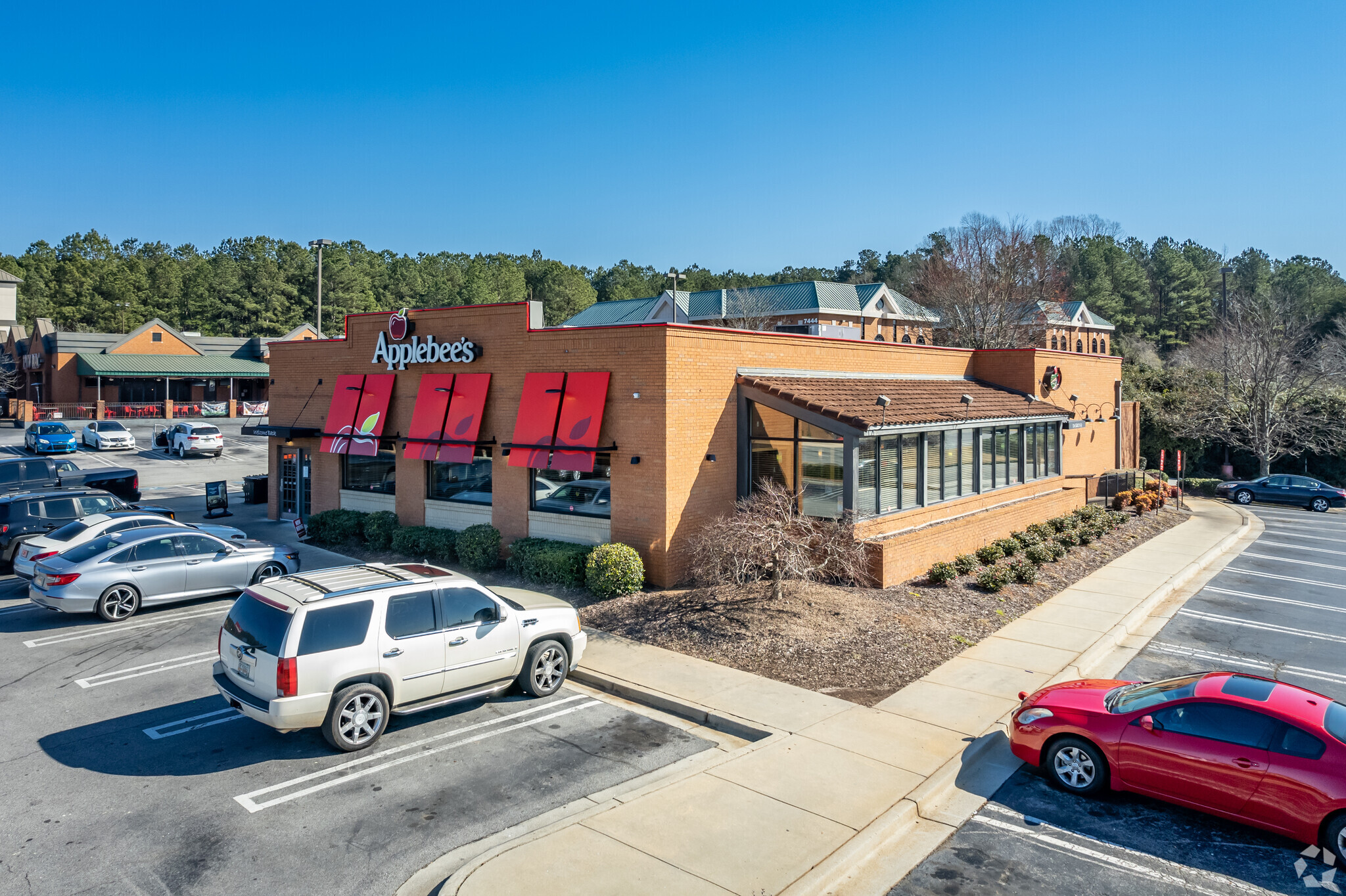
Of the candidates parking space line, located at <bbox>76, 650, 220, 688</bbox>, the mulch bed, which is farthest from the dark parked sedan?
parking space line, located at <bbox>76, 650, 220, 688</bbox>

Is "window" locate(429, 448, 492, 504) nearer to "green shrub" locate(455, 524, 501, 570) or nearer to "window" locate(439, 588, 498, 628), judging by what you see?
"green shrub" locate(455, 524, 501, 570)

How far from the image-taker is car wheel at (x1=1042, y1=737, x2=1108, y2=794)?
333 inches

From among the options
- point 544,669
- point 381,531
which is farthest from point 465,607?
point 381,531

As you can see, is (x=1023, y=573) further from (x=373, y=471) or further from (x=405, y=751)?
(x=373, y=471)

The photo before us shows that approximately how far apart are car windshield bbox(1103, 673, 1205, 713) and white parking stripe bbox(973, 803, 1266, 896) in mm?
1371

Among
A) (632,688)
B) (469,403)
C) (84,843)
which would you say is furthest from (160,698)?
(469,403)

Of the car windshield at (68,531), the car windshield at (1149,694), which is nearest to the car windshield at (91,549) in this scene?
the car windshield at (68,531)

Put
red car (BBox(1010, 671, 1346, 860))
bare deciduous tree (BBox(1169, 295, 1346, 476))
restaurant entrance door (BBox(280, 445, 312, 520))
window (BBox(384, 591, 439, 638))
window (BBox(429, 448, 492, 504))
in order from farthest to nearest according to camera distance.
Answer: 1. bare deciduous tree (BBox(1169, 295, 1346, 476))
2. restaurant entrance door (BBox(280, 445, 312, 520))
3. window (BBox(429, 448, 492, 504))
4. window (BBox(384, 591, 439, 638))
5. red car (BBox(1010, 671, 1346, 860))

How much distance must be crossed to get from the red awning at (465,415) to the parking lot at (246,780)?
8177 mm

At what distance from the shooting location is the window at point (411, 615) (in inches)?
383

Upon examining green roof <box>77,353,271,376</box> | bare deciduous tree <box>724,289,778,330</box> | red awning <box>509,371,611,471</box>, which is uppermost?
bare deciduous tree <box>724,289,778,330</box>

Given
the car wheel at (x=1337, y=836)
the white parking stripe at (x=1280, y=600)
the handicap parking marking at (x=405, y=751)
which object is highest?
the car wheel at (x=1337, y=836)

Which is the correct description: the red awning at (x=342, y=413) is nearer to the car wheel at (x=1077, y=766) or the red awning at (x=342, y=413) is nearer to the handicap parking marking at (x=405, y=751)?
the handicap parking marking at (x=405, y=751)

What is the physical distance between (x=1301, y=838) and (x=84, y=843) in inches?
418
